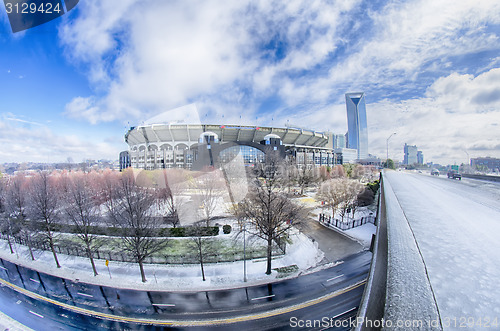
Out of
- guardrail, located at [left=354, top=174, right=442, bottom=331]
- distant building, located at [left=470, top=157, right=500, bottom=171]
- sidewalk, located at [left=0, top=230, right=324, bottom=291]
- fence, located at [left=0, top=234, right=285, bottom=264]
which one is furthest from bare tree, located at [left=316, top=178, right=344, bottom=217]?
distant building, located at [left=470, top=157, right=500, bottom=171]

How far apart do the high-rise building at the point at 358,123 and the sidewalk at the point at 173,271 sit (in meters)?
187

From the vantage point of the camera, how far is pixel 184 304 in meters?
10.2

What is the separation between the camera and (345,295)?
407 inches

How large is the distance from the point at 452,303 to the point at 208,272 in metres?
13.5

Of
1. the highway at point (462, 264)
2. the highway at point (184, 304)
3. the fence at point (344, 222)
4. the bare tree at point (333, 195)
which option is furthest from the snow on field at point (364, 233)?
the highway at point (462, 264)

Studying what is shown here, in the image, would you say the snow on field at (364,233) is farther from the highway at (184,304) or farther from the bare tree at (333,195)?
the highway at (184,304)

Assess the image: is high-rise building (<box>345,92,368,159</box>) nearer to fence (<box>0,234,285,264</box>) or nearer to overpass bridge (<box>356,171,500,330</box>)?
fence (<box>0,234,285,264</box>)

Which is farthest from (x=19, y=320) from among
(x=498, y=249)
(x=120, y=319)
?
(x=498, y=249)

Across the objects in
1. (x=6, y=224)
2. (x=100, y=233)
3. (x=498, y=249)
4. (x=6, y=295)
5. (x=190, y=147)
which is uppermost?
(x=190, y=147)

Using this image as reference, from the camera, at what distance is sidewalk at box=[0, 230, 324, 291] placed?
39.2 ft

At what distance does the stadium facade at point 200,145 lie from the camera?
5859cm

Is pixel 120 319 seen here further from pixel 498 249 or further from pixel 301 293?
pixel 498 249

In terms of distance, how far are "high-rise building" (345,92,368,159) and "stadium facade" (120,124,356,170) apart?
129 meters

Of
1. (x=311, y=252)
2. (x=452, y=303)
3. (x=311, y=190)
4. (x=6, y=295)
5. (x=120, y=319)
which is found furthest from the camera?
(x=311, y=190)
